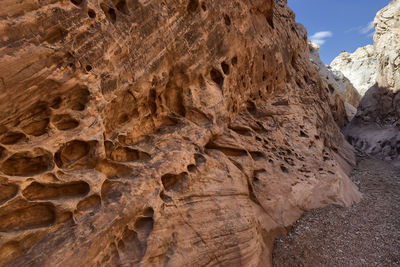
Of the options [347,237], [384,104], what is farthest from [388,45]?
[347,237]

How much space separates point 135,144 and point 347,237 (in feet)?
15.1

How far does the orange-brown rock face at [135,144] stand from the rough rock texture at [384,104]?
8607 millimetres

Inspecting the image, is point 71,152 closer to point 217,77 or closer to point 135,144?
point 135,144

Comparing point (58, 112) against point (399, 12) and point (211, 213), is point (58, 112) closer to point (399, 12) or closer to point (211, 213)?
point (211, 213)

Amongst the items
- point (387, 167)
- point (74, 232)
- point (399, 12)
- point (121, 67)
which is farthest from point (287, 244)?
point (399, 12)

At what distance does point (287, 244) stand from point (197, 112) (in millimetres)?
2975

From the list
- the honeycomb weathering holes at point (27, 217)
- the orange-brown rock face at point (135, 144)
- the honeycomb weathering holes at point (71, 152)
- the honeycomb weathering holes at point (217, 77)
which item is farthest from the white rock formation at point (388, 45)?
the honeycomb weathering holes at point (27, 217)

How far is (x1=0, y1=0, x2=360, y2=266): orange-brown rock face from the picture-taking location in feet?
9.06

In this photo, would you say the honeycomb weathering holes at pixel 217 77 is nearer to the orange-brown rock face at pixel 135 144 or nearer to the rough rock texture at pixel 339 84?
the orange-brown rock face at pixel 135 144

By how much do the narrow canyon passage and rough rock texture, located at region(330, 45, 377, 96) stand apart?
2946 cm

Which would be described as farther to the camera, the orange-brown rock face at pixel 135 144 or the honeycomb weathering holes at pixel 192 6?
the honeycomb weathering holes at pixel 192 6

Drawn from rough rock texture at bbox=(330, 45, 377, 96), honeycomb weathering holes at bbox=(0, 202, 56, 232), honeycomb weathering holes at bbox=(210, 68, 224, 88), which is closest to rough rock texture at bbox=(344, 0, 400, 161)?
honeycomb weathering holes at bbox=(210, 68, 224, 88)

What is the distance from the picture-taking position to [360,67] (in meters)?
33.8

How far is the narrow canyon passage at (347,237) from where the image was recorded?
4.50 metres
